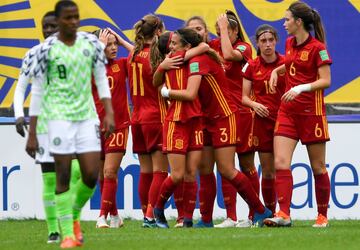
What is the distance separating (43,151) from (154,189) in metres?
2.96

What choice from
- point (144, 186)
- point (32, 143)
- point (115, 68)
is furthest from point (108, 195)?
point (32, 143)

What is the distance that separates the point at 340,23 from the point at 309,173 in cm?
200

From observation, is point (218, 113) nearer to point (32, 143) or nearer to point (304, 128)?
point (304, 128)

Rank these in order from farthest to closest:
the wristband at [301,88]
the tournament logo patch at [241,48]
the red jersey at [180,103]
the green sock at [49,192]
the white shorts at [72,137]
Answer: the tournament logo patch at [241,48]
the red jersey at [180,103]
the wristband at [301,88]
the green sock at [49,192]
the white shorts at [72,137]

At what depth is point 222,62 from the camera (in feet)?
44.1

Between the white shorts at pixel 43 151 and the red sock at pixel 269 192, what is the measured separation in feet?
11.9

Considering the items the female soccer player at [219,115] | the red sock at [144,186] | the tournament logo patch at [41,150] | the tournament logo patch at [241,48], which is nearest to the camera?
the tournament logo patch at [41,150]

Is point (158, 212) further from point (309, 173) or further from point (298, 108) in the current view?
point (309, 173)

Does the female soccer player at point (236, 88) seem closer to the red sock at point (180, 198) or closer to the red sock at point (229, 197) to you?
Answer: the red sock at point (229, 197)

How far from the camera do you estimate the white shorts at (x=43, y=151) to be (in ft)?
34.4

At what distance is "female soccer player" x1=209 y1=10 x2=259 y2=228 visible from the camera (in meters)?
13.4

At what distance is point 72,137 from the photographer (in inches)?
396

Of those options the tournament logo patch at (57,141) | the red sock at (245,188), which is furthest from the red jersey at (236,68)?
the tournament logo patch at (57,141)

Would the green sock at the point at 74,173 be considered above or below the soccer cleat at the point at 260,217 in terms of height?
above
